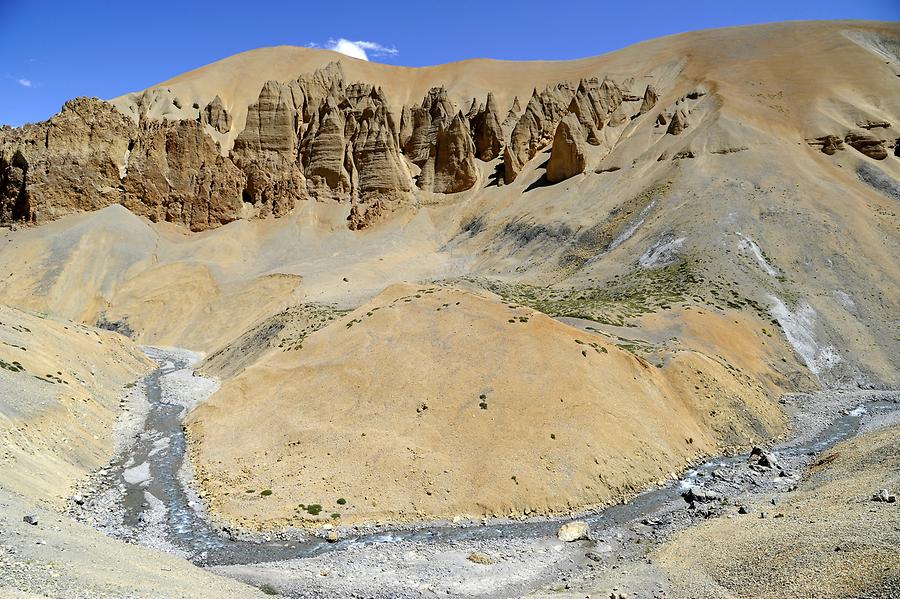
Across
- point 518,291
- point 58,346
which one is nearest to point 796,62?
point 518,291

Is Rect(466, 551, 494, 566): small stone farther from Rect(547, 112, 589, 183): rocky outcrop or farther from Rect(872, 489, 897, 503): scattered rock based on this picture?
Rect(547, 112, 589, 183): rocky outcrop

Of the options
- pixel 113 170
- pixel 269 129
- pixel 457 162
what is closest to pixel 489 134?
pixel 457 162

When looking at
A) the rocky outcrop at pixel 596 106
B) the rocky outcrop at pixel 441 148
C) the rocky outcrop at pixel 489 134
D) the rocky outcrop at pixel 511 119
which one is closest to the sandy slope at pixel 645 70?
the rocky outcrop at pixel 511 119

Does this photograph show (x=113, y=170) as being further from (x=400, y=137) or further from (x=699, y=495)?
(x=699, y=495)

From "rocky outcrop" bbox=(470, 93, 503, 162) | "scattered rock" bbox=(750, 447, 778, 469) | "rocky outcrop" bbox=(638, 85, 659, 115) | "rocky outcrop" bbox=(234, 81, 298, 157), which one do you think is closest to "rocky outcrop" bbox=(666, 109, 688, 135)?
"rocky outcrop" bbox=(638, 85, 659, 115)

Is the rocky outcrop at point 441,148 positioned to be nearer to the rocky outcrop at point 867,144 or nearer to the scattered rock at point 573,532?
the rocky outcrop at point 867,144

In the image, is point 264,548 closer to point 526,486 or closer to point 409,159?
point 526,486
